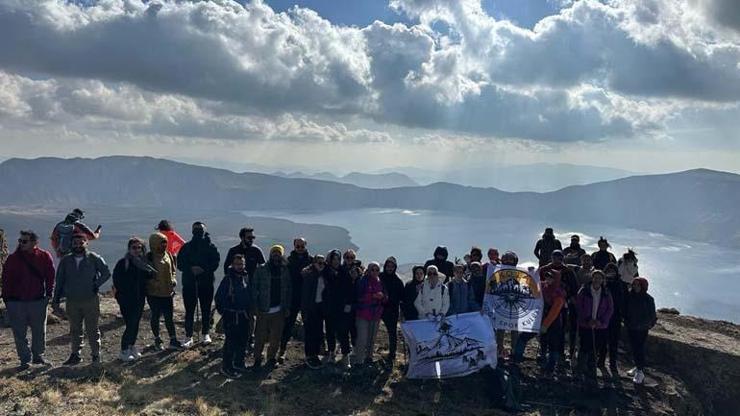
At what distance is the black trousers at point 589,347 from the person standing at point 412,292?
156 inches

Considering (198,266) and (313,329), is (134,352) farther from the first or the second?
(313,329)

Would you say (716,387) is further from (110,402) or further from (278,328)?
(110,402)

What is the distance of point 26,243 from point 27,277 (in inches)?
27.3

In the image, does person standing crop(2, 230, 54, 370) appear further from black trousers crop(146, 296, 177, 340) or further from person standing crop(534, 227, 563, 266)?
person standing crop(534, 227, 563, 266)

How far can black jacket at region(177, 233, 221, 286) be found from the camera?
11.4 metres

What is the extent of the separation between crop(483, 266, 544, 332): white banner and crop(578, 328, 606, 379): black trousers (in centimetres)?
107

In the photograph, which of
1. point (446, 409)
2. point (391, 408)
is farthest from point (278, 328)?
point (446, 409)

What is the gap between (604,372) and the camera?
12.1 meters

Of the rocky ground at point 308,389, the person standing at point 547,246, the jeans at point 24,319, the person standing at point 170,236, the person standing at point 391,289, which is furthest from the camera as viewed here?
the person standing at point 547,246

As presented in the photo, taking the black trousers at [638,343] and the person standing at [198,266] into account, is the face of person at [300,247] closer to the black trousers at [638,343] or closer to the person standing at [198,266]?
the person standing at [198,266]

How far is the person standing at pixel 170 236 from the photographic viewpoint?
1248 cm

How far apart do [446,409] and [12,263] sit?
9.16 meters

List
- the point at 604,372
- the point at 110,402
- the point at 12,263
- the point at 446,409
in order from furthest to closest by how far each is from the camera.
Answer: the point at 604,372
the point at 446,409
the point at 12,263
the point at 110,402

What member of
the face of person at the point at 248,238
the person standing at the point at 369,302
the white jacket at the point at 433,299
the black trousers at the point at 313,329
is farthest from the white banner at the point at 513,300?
the face of person at the point at 248,238
